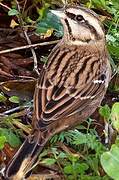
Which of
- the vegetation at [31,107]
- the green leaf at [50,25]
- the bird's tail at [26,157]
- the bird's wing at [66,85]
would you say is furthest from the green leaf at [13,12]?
the bird's tail at [26,157]

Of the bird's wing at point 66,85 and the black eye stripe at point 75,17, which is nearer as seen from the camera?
the bird's wing at point 66,85

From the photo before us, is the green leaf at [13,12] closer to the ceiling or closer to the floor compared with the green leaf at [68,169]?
closer to the ceiling

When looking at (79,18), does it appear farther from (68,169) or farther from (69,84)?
(68,169)

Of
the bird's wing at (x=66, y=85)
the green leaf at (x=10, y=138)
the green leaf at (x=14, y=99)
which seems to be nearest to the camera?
the bird's wing at (x=66, y=85)

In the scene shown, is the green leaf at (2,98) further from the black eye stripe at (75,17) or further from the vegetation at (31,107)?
the black eye stripe at (75,17)

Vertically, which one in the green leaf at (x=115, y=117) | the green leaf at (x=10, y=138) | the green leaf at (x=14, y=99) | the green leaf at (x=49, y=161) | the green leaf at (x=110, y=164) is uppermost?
the green leaf at (x=115, y=117)

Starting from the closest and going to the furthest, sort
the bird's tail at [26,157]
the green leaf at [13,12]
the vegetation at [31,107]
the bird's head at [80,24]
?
1. the bird's tail at [26,157]
2. the vegetation at [31,107]
3. the bird's head at [80,24]
4. the green leaf at [13,12]
